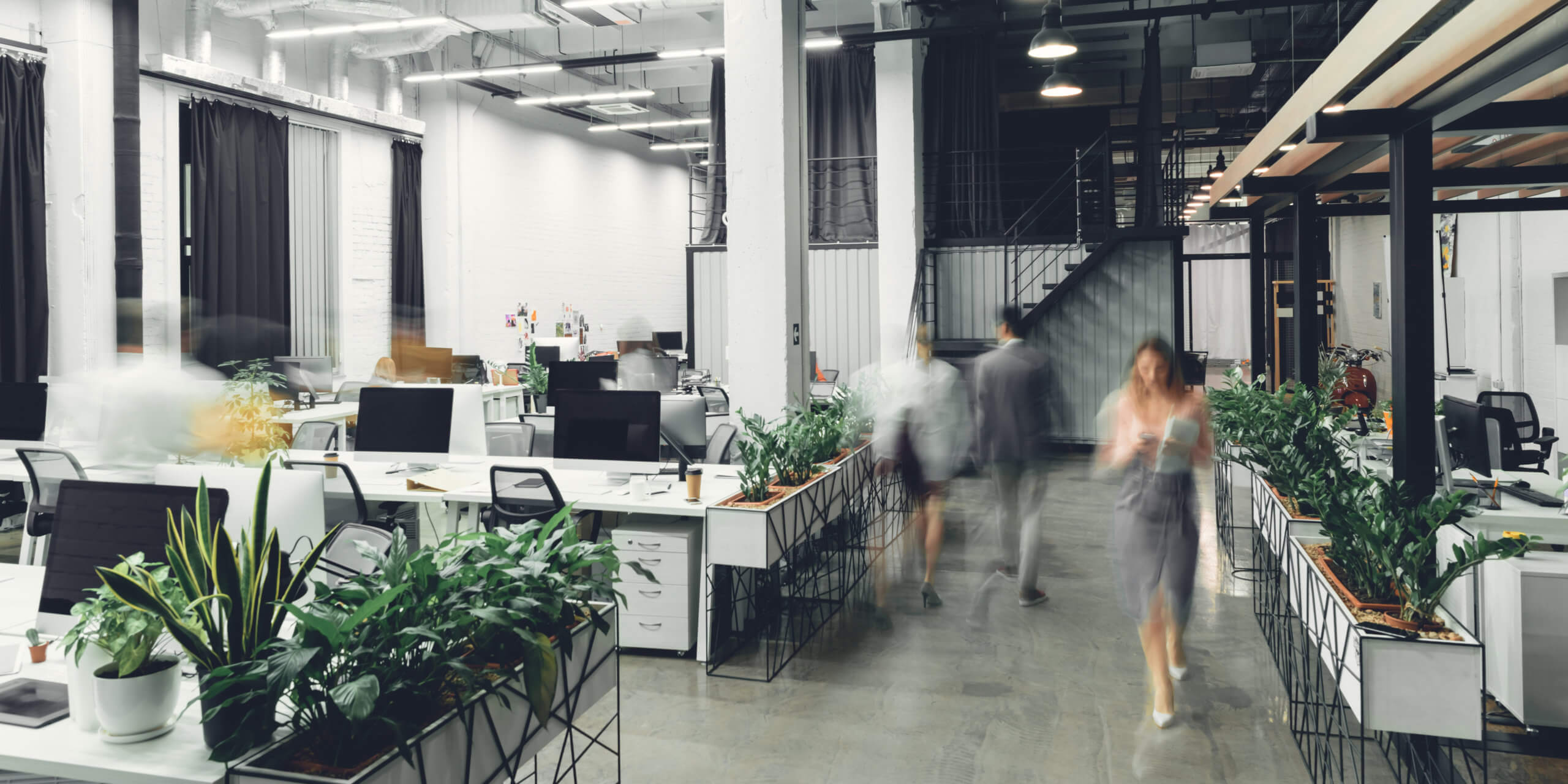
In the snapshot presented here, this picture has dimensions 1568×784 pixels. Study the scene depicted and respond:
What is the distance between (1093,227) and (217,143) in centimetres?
926

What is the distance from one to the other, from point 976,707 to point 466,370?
7.95 m

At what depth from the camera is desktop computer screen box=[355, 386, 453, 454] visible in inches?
197


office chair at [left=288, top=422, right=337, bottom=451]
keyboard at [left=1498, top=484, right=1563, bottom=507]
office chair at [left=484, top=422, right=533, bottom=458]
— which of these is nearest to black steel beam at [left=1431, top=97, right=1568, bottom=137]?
keyboard at [left=1498, top=484, right=1563, bottom=507]

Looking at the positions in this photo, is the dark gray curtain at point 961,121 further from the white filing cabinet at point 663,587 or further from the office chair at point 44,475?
the office chair at point 44,475

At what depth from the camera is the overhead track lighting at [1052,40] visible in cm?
718

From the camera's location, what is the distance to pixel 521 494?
14.4 ft

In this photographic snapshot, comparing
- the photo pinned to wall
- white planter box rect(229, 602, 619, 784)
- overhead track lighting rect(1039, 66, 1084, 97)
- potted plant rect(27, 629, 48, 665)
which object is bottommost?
white planter box rect(229, 602, 619, 784)

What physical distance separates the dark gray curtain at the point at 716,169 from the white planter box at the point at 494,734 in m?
10.7

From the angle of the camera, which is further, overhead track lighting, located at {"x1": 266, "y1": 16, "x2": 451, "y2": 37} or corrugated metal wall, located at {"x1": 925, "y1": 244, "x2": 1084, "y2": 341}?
corrugated metal wall, located at {"x1": 925, "y1": 244, "x2": 1084, "y2": 341}

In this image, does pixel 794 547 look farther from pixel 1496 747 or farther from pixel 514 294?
pixel 514 294

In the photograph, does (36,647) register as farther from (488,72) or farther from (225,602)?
(488,72)

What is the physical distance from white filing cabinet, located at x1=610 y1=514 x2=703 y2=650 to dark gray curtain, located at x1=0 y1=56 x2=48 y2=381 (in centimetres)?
611

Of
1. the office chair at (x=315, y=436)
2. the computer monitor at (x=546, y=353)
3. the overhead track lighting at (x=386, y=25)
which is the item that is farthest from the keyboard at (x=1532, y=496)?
the computer monitor at (x=546, y=353)

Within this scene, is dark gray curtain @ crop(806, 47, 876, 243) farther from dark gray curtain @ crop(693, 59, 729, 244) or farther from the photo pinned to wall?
the photo pinned to wall
